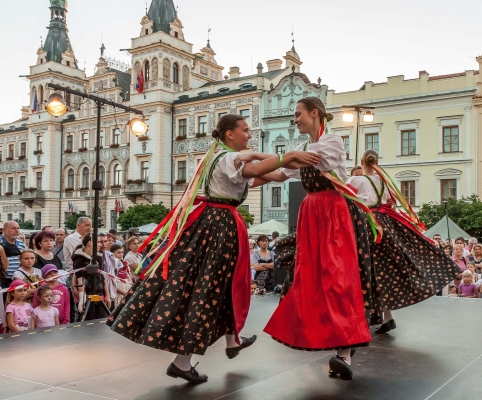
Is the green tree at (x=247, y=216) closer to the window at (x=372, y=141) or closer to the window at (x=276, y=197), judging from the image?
the window at (x=276, y=197)

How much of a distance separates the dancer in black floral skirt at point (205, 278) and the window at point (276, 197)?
1022 inches

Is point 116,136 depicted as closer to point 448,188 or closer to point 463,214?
point 448,188

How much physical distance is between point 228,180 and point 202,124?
29.7 meters

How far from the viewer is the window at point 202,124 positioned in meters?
32.5

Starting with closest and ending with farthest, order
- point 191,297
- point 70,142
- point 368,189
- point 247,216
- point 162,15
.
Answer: point 191,297 < point 368,189 < point 247,216 < point 162,15 < point 70,142

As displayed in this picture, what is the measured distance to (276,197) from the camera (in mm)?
29656

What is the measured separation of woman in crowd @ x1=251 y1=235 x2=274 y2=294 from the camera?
8.81 meters

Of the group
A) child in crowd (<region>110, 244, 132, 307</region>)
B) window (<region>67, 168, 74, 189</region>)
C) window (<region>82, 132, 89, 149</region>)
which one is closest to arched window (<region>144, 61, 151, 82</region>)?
window (<region>82, 132, 89, 149</region>)

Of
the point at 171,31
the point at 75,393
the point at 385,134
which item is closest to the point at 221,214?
the point at 75,393

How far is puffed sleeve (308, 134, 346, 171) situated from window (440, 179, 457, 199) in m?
23.3

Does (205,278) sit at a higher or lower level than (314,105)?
lower

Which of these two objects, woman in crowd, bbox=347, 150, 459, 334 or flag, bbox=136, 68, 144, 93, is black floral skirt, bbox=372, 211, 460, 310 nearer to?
woman in crowd, bbox=347, 150, 459, 334

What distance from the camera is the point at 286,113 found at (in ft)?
96.6

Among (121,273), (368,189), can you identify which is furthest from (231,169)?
(121,273)
